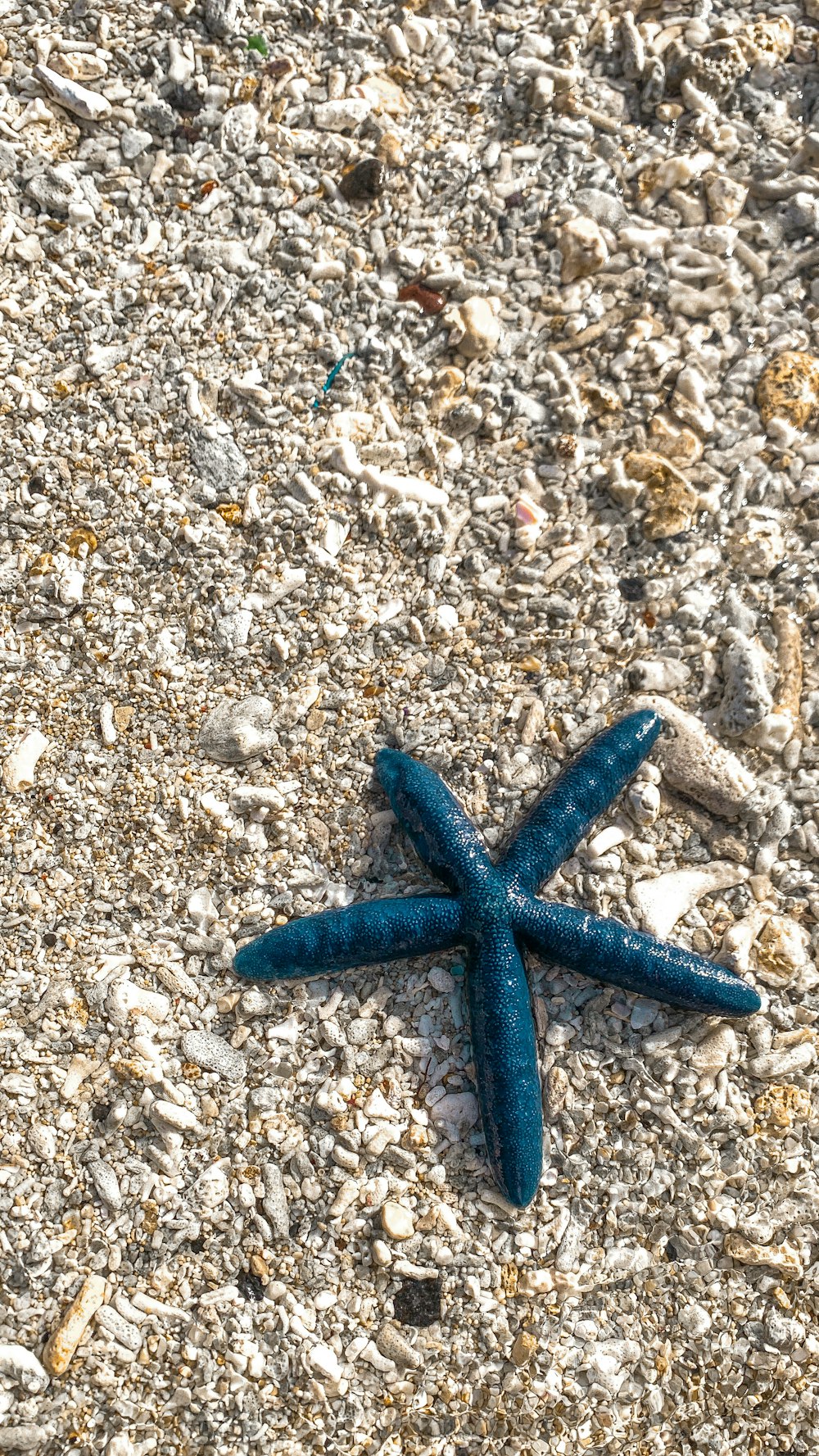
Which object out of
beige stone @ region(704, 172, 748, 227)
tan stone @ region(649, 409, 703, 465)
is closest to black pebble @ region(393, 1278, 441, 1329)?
tan stone @ region(649, 409, 703, 465)

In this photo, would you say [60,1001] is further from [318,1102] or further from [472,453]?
[472,453]

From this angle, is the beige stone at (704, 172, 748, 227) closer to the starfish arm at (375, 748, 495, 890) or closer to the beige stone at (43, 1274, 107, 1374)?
the starfish arm at (375, 748, 495, 890)

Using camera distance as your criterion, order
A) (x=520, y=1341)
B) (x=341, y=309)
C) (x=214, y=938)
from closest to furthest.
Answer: (x=520, y=1341) → (x=214, y=938) → (x=341, y=309)

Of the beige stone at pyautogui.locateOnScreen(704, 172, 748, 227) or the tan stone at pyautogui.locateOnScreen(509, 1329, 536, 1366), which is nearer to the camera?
the tan stone at pyautogui.locateOnScreen(509, 1329, 536, 1366)

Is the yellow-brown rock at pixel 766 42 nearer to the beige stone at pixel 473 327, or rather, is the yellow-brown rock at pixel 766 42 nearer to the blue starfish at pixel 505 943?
the beige stone at pixel 473 327

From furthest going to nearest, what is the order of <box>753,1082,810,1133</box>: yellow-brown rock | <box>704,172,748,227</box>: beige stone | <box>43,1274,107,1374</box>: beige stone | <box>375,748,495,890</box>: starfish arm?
1. <box>704,172,748,227</box>: beige stone
2. <box>753,1082,810,1133</box>: yellow-brown rock
3. <box>375,748,495,890</box>: starfish arm
4. <box>43,1274,107,1374</box>: beige stone

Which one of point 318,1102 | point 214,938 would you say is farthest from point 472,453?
point 318,1102

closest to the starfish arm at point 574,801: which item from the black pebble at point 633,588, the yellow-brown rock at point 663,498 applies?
the black pebble at point 633,588

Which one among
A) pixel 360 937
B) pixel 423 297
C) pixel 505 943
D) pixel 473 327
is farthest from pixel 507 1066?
pixel 423 297
